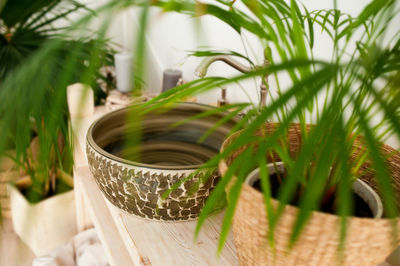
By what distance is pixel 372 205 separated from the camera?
390mm

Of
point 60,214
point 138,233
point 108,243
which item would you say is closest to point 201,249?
point 138,233

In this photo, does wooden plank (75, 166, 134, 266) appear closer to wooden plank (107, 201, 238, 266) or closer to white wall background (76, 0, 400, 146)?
wooden plank (107, 201, 238, 266)

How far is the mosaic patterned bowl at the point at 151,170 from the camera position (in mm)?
486

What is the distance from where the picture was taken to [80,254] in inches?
40.9

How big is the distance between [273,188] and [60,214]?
102cm

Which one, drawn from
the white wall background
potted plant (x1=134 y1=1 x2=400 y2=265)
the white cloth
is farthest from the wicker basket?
the white cloth

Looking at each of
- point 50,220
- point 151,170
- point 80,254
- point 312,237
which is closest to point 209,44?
point 151,170

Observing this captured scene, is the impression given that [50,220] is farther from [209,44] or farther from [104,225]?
[209,44]

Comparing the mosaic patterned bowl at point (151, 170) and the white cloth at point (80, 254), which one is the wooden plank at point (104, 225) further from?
the white cloth at point (80, 254)

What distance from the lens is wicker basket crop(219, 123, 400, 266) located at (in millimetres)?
289

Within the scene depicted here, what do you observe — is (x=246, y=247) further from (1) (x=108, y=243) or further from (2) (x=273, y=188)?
(1) (x=108, y=243)

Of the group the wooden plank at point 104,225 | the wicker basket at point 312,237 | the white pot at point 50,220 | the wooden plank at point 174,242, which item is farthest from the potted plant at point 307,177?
the white pot at point 50,220

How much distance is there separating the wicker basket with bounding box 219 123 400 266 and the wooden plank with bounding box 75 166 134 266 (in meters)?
0.36

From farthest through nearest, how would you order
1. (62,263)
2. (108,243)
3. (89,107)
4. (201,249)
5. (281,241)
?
(62,263), (89,107), (108,243), (201,249), (281,241)
